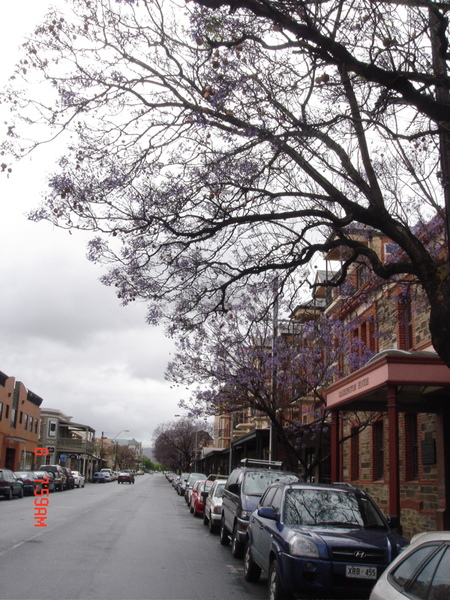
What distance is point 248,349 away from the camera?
22406 millimetres

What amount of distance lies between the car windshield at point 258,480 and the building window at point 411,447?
5.39 meters

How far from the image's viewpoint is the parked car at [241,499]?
42.4 ft

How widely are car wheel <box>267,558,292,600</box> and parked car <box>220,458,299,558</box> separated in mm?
4208

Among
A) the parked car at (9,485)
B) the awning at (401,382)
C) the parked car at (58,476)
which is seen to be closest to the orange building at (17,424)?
the parked car at (58,476)

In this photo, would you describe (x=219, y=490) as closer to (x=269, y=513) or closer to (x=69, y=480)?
(x=269, y=513)

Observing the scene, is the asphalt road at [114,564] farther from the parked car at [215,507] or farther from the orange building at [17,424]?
the orange building at [17,424]

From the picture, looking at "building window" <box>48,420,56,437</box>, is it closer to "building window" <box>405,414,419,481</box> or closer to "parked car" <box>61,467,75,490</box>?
"parked car" <box>61,467,75,490</box>

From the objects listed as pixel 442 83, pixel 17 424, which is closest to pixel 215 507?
pixel 442 83

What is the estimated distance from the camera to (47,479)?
132 ft

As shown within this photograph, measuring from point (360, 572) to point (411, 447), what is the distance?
1153cm

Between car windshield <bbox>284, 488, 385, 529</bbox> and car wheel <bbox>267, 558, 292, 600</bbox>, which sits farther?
car windshield <bbox>284, 488, 385, 529</bbox>

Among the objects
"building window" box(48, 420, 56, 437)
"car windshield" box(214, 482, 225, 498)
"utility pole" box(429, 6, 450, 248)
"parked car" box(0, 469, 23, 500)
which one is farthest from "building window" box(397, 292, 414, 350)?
"building window" box(48, 420, 56, 437)

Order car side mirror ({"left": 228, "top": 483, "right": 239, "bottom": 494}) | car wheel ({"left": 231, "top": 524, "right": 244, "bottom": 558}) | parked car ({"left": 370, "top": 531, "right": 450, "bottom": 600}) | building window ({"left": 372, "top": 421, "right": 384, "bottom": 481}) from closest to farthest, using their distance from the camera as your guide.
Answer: parked car ({"left": 370, "top": 531, "right": 450, "bottom": 600}) → car wheel ({"left": 231, "top": 524, "right": 244, "bottom": 558}) → car side mirror ({"left": 228, "top": 483, "right": 239, "bottom": 494}) → building window ({"left": 372, "top": 421, "right": 384, "bottom": 481})

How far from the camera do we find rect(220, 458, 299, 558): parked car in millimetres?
12914
